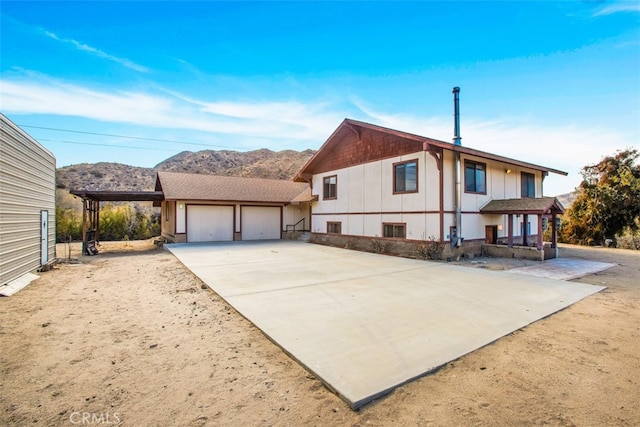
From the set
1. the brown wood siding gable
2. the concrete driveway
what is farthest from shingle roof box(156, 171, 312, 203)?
the concrete driveway

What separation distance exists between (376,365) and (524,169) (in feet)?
47.9

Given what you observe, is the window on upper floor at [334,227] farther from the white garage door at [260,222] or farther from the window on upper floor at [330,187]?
the white garage door at [260,222]

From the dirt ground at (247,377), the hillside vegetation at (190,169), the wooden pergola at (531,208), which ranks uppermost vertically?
the hillside vegetation at (190,169)

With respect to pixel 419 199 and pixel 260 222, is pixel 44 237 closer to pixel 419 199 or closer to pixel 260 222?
pixel 260 222

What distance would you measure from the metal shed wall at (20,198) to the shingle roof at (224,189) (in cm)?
688

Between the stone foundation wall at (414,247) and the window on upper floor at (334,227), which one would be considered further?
the window on upper floor at (334,227)

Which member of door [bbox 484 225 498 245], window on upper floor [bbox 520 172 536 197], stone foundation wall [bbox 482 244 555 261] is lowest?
stone foundation wall [bbox 482 244 555 261]

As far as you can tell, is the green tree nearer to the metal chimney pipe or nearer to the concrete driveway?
the metal chimney pipe

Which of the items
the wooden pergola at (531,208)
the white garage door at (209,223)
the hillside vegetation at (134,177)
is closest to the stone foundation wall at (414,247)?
the wooden pergola at (531,208)

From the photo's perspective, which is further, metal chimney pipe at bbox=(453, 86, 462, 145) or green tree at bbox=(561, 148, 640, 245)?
green tree at bbox=(561, 148, 640, 245)

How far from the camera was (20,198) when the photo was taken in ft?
24.5

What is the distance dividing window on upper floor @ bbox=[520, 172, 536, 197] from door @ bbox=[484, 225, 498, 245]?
3093mm

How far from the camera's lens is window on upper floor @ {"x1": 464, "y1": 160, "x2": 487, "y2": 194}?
37.4ft

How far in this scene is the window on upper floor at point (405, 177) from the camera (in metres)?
11.6
